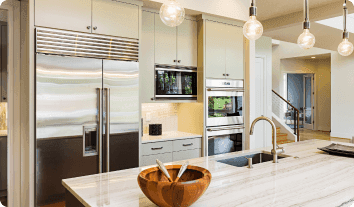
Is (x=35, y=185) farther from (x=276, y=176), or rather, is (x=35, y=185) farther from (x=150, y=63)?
(x=276, y=176)

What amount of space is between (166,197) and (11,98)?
7.96 feet

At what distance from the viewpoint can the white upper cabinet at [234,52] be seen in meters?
4.00

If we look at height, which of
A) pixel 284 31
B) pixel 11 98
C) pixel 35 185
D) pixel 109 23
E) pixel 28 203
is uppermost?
pixel 284 31

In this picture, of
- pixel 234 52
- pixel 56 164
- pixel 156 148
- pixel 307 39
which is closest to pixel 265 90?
pixel 234 52

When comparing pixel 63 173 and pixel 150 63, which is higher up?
pixel 150 63

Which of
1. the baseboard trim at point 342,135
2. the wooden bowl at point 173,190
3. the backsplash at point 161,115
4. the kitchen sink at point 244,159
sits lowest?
the baseboard trim at point 342,135

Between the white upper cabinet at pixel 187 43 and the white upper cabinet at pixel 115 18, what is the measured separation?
0.71 meters

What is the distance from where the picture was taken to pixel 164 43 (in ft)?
11.6

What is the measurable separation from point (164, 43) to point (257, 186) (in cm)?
246

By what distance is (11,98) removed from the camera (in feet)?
9.20

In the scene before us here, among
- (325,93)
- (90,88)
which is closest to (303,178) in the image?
(90,88)

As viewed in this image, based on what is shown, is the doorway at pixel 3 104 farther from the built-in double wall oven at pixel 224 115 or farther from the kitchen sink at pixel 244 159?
the built-in double wall oven at pixel 224 115

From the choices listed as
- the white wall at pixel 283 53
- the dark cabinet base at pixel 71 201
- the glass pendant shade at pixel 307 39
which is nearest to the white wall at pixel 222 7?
the glass pendant shade at pixel 307 39

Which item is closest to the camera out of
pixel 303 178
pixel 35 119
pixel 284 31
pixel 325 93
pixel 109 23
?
pixel 303 178
